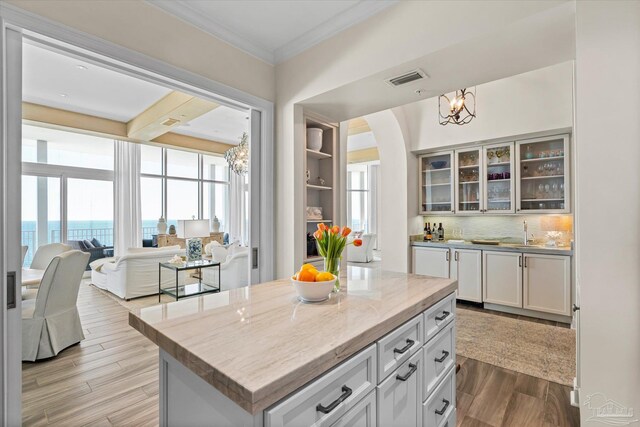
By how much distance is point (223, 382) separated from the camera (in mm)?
843

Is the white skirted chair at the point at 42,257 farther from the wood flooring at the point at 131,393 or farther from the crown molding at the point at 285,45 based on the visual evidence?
the crown molding at the point at 285,45

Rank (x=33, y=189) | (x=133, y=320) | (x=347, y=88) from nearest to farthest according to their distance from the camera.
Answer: (x=133, y=320), (x=347, y=88), (x=33, y=189)

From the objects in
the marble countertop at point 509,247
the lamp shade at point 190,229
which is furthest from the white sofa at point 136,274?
the marble countertop at point 509,247

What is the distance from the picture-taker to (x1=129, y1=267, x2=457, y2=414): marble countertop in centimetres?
85

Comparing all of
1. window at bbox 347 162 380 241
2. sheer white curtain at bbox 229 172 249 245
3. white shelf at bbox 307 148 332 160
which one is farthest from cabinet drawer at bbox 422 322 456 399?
window at bbox 347 162 380 241

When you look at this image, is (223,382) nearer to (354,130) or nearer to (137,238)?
(354,130)

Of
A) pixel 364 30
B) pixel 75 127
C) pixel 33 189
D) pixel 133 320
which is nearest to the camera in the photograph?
pixel 133 320

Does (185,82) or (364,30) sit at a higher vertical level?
(364,30)

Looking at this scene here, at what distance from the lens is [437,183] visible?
199 inches

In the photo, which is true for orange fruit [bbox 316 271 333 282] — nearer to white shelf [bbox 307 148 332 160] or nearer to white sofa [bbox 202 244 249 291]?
white shelf [bbox 307 148 332 160]

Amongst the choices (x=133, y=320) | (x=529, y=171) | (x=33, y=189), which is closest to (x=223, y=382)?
(x=133, y=320)

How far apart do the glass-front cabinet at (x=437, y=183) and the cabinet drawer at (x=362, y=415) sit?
421 centimetres

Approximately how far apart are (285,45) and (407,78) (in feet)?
3.91

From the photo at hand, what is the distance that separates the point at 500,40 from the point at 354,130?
4.90 m
